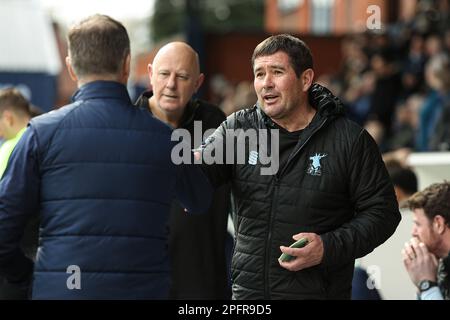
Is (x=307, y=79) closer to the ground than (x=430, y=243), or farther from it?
farther from it

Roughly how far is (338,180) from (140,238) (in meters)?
1.00

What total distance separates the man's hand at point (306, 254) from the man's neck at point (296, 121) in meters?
0.57

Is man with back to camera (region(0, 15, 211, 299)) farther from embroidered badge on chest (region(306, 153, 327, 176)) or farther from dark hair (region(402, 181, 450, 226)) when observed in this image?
dark hair (region(402, 181, 450, 226))

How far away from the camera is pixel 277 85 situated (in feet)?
15.0

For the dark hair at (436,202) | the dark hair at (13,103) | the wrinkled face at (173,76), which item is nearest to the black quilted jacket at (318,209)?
the dark hair at (436,202)

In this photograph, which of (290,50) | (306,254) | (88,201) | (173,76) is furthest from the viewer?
(173,76)

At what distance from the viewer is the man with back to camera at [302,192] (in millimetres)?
4465

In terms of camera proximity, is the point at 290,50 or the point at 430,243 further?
the point at 430,243

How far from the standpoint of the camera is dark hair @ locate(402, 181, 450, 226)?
5.14 metres

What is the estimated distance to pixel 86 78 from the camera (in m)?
4.20

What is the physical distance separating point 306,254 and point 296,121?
690mm

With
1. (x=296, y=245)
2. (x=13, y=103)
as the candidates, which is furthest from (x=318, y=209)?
(x=13, y=103)

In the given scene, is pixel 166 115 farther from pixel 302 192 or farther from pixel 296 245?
pixel 296 245
